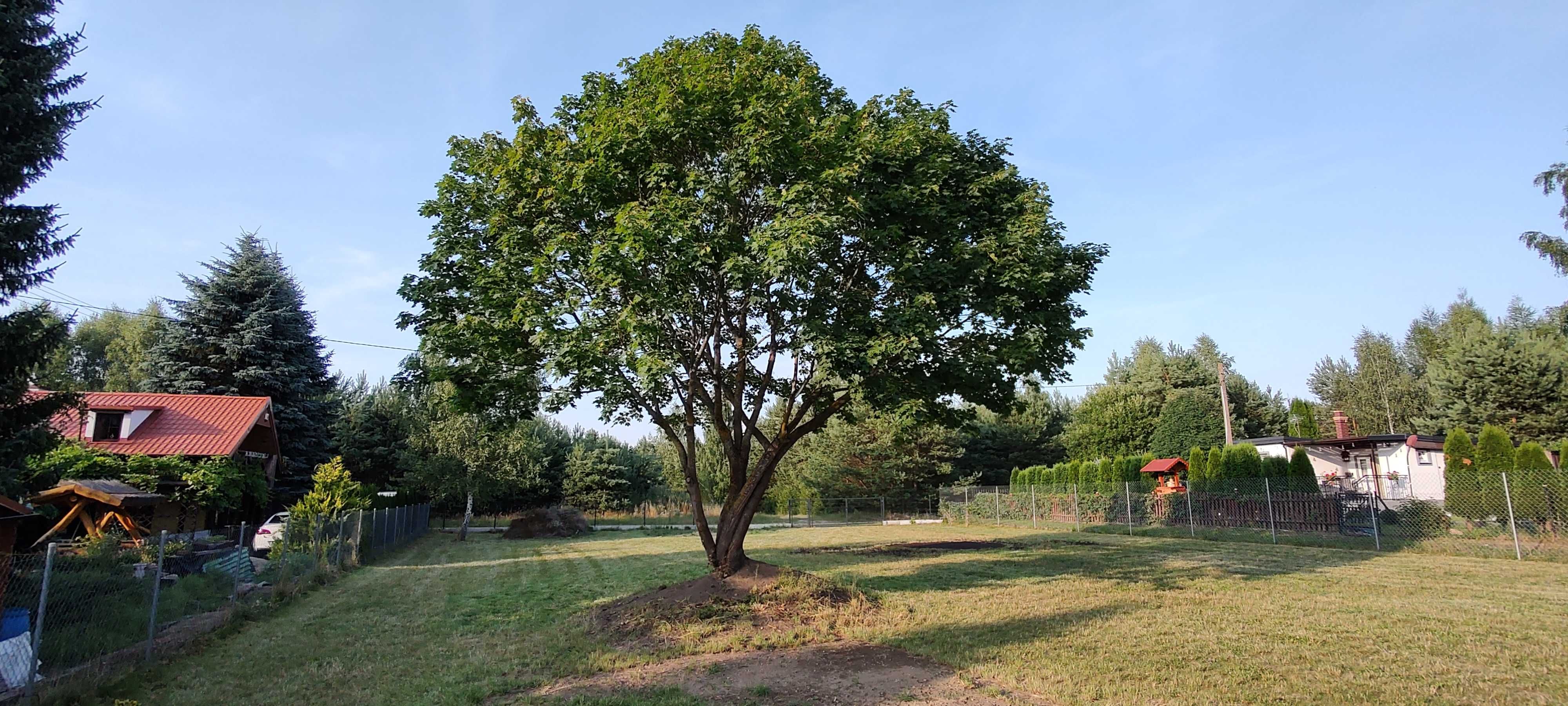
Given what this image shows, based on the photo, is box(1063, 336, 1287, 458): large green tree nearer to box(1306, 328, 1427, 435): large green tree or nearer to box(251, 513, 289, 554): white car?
box(1306, 328, 1427, 435): large green tree

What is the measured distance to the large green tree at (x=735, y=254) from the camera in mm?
9133

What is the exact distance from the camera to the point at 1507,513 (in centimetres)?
1616

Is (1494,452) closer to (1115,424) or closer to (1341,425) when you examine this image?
(1341,425)

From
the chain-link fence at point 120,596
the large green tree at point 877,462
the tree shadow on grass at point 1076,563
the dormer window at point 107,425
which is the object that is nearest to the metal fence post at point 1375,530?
the tree shadow on grass at point 1076,563

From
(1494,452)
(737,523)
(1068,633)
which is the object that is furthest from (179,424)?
(1494,452)

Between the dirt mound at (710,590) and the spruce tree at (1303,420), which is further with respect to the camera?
the spruce tree at (1303,420)

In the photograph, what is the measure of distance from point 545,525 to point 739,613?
2442 cm

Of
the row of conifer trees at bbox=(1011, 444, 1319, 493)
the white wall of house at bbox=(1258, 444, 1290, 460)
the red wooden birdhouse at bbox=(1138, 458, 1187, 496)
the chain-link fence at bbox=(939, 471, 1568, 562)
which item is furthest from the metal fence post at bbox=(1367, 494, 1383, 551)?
the white wall of house at bbox=(1258, 444, 1290, 460)

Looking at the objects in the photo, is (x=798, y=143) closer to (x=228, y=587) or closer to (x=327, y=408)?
(x=228, y=587)

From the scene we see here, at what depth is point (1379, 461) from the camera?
1132 inches

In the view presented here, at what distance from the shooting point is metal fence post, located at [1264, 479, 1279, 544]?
64.7 feet

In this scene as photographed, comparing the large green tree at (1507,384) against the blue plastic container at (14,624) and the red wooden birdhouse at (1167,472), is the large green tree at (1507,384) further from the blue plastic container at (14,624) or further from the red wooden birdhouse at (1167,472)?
the blue plastic container at (14,624)

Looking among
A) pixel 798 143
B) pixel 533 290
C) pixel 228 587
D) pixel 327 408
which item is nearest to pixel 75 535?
pixel 228 587

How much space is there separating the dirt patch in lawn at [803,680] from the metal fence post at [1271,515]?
1692 cm
